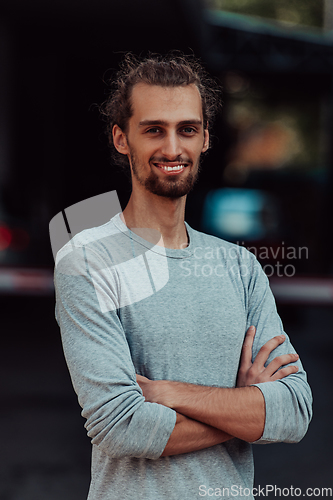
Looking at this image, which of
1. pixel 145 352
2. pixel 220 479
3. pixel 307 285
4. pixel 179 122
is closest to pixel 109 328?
pixel 145 352

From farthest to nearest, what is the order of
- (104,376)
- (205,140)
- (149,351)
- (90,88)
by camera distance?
(90,88) → (205,140) → (149,351) → (104,376)

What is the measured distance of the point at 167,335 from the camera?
193 cm

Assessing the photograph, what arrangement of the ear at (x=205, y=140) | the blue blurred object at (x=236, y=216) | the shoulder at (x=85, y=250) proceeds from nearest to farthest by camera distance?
the shoulder at (x=85, y=250)
the ear at (x=205, y=140)
the blue blurred object at (x=236, y=216)

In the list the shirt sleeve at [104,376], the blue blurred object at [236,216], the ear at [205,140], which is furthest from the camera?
the blue blurred object at [236,216]

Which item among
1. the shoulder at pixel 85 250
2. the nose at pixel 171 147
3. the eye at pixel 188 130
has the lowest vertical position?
the shoulder at pixel 85 250

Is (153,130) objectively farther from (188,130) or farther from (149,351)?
(149,351)

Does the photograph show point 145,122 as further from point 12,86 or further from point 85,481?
point 12,86

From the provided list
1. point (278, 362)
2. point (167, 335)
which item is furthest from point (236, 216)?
point (167, 335)

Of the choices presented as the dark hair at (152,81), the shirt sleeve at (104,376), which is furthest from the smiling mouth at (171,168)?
the shirt sleeve at (104,376)

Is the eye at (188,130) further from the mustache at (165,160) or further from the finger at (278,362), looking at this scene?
the finger at (278,362)

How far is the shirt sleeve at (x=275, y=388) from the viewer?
1970mm

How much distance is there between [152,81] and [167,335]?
919 millimetres

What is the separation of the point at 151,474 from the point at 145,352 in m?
0.38

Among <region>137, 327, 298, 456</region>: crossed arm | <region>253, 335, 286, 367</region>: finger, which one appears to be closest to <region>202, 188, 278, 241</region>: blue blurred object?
<region>253, 335, 286, 367</region>: finger
